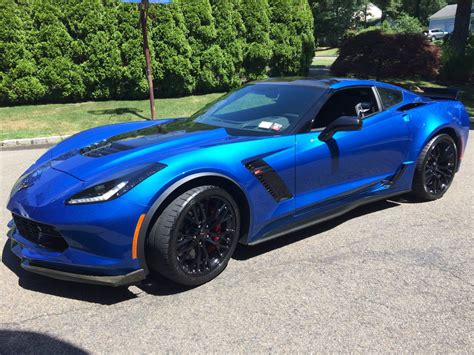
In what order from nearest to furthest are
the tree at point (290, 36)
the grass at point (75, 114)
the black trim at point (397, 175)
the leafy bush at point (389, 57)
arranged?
the black trim at point (397, 175), the grass at point (75, 114), the tree at point (290, 36), the leafy bush at point (389, 57)

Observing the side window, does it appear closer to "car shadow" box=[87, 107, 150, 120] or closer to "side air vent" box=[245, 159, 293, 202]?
"side air vent" box=[245, 159, 293, 202]

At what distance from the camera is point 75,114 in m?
11.5

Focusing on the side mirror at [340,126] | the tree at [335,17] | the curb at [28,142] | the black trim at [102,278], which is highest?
the tree at [335,17]

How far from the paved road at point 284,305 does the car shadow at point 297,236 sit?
20 millimetres

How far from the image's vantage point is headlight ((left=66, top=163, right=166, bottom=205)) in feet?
9.19

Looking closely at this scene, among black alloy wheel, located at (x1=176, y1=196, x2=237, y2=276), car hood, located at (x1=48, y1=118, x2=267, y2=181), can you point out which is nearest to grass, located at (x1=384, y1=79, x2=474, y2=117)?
car hood, located at (x1=48, y1=118, x2=267, y2=181)

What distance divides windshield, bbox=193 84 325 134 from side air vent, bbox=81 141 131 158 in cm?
94

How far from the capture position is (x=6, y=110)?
11.8m

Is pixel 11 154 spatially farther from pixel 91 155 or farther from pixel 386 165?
pixel 386 165

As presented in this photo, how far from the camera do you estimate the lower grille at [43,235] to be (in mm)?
2869

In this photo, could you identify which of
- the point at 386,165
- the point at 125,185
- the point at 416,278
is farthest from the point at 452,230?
the point at 125,185

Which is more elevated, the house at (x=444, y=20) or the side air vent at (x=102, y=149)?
the house at (x=444, y=20)

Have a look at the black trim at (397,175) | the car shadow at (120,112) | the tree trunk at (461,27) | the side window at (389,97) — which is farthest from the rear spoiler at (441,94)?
the tree trunk at (461,27)

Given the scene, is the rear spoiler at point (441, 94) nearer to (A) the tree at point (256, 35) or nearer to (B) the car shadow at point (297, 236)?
(B) the car shadow at point (297, 236)
